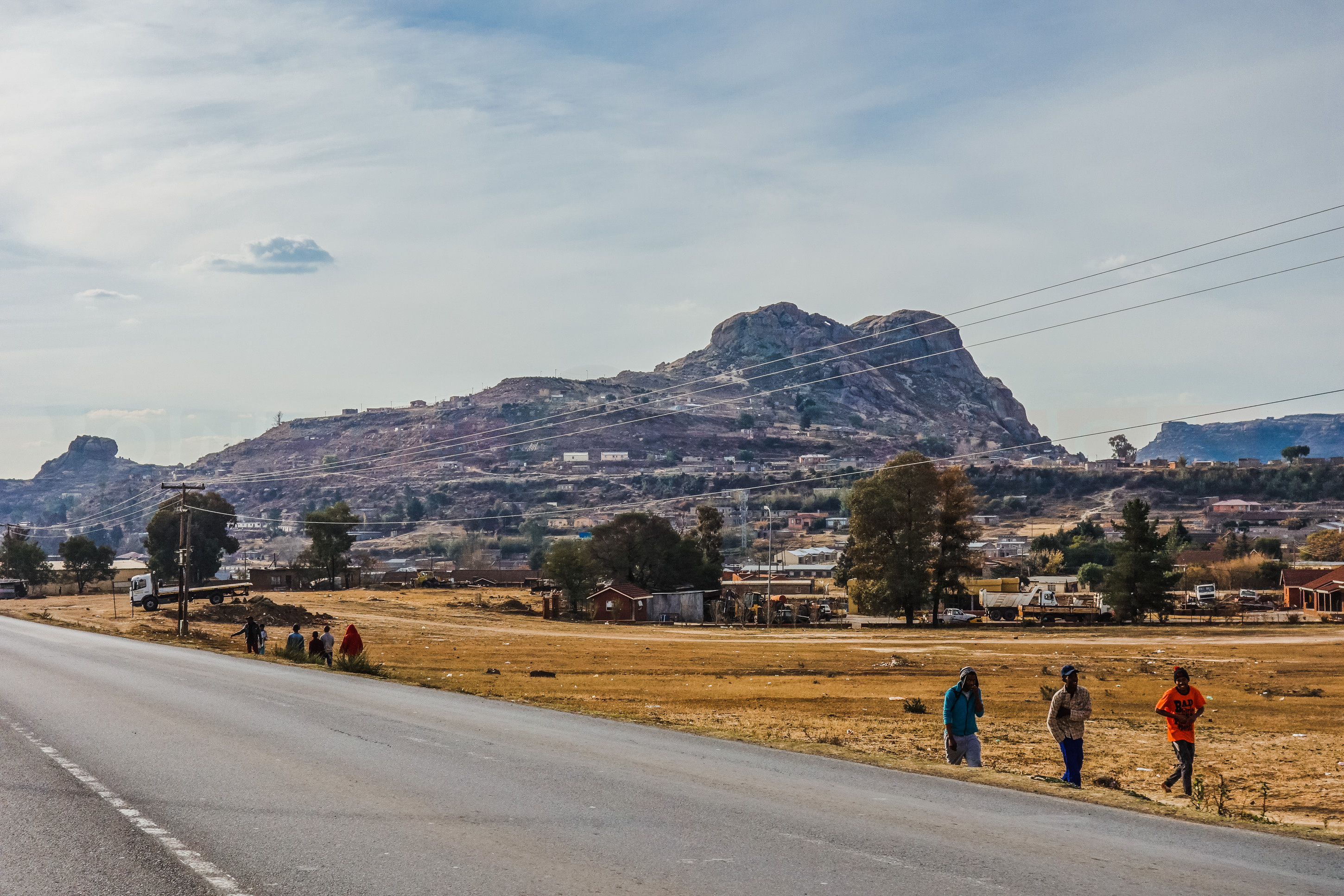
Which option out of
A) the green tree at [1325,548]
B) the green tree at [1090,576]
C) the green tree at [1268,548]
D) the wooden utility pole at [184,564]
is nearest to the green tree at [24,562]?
the wooden utility pole at [184,564]

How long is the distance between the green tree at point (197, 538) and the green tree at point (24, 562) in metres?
11.8

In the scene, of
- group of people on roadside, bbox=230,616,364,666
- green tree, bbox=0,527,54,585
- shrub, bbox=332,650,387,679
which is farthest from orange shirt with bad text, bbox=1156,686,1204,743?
green tree, bbox=0,527,54,585

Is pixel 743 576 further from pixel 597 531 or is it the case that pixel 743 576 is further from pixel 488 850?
pixel 488 850

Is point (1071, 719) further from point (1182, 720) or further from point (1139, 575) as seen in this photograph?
point (1139, 575)

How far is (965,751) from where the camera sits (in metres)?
15.0

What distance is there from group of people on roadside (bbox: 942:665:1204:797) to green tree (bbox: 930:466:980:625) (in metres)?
69.6

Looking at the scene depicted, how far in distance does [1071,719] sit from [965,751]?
147 centimetres

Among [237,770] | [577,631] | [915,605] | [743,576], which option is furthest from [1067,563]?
[237,770]

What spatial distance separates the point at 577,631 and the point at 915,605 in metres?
25.9

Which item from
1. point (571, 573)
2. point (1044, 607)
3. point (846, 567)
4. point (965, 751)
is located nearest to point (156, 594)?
point (571, 573)

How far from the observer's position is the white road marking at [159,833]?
8.10 metres

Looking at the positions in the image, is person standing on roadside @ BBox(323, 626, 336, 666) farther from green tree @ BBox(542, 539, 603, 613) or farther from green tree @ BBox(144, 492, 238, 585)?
green tree @ BBox(144, 492, 238, 585)

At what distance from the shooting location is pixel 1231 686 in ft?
115

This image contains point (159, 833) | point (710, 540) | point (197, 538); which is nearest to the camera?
point (159, 833)
